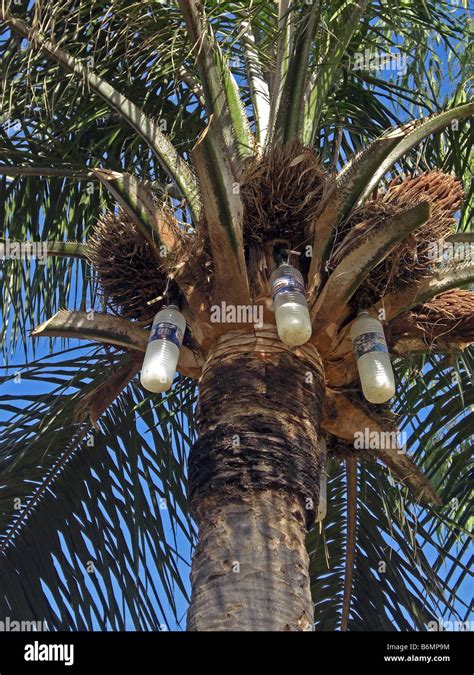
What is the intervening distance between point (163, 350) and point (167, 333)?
10 centimetres

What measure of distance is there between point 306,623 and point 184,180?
1.95 m

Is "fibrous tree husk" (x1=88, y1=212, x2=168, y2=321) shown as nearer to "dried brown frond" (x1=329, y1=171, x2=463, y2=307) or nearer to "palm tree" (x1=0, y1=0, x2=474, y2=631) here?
"palm tree" (x1=0, y1=0, x2=474, y2=631)

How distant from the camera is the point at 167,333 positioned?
3498 mm

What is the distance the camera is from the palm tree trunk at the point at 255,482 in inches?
109

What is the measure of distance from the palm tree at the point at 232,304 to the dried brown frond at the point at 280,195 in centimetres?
1

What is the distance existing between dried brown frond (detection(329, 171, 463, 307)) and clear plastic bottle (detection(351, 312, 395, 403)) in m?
0.19

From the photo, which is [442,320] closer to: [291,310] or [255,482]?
[291,310]

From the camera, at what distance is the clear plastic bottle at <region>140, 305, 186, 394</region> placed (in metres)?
3.29

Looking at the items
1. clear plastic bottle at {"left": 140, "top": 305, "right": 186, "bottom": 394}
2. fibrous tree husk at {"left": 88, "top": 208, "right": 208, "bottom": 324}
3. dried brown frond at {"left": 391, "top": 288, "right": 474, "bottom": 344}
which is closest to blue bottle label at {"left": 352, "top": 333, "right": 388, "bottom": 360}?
dried brown frond at {"left": 391, "top": 288, "right": 474, "bottom": 344}

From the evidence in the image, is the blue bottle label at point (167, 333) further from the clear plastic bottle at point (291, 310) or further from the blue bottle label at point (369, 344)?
the blue bottle label at point (369, 344)

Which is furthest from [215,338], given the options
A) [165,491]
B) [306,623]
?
[165,491]

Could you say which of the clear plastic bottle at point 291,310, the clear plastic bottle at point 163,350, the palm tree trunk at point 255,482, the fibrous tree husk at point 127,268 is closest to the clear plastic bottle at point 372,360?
the palm tree trunk at point 255,482

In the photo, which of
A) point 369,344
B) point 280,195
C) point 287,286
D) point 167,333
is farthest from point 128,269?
point 369,344
